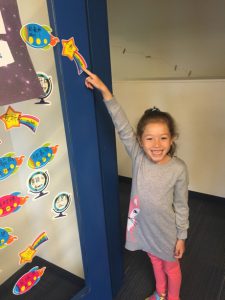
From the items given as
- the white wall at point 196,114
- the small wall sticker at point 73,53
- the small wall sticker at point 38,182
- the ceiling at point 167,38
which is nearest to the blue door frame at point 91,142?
the small wall sticker at point 73,53

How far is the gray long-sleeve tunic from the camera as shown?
3.94 ft

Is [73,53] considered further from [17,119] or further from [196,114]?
[196,114]

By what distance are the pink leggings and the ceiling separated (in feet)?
5.85

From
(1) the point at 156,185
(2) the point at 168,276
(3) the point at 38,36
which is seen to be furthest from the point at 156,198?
(3) the point at 38,36

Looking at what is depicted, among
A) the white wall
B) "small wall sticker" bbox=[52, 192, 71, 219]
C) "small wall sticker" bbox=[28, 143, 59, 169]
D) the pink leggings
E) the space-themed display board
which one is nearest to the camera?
the space-themed display board

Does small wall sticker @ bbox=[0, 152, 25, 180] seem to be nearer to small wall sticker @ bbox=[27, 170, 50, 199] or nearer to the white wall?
small wall sticker @ bbox=[27, 170, 50, 199]

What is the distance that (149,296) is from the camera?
157cm

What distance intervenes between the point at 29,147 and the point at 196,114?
173 centimetres

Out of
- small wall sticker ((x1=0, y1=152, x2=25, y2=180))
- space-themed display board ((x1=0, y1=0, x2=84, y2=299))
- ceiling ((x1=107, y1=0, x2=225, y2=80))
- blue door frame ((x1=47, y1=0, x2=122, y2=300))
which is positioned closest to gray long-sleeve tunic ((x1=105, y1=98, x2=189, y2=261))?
blue door frame ((x1=47, y1=0, x2=122, y2=300))

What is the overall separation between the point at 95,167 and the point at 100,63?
1.51 ft

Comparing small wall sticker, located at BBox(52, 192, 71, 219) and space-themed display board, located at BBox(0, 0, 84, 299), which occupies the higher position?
space-themed display board, located at BBox(0, 0, 84, 299)

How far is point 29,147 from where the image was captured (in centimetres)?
87

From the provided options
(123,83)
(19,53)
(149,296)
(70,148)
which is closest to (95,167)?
(70,148)

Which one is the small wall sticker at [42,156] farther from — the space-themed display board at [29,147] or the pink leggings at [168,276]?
the pink leggings at [168,276]
